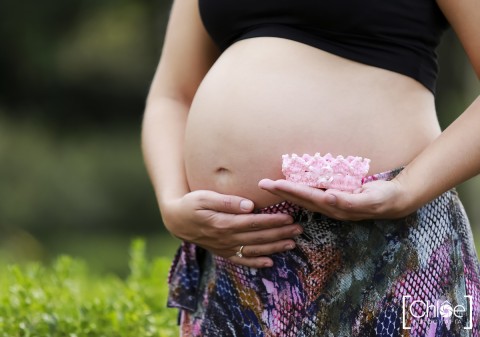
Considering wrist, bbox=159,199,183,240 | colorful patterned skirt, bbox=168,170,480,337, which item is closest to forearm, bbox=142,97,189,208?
wrist, bbox=159,199,183,240

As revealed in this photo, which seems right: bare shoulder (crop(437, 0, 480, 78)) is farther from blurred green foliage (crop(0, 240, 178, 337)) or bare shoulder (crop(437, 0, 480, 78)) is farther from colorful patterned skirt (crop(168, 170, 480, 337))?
blurred green foliage (crop(0, 240, 178, 337))

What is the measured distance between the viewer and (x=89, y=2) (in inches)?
588

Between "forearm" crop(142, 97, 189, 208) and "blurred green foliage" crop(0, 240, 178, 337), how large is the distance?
73cm

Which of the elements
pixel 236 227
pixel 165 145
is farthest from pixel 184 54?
pixel 236 227

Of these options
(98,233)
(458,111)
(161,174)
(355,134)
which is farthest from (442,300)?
(98,233)

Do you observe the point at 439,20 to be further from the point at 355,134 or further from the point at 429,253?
the point at 429,253

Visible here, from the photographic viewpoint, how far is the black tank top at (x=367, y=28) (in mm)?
1966

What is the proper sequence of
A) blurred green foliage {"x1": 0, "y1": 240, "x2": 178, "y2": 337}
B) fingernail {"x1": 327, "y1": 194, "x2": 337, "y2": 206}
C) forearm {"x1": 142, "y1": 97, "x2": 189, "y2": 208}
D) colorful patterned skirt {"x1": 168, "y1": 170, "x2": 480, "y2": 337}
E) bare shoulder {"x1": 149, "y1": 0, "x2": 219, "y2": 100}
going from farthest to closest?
blurred green foliage {"x1": 0, "y1": 240, "x2": 178, "y2": 337} < bare shoulder {"x1": 149, "y1": 0, "x2": 219, "y2": 100} < forearm {"x1": 142, "y1": 97, "x2": 189, "y2": 208} < colorful patterned skirt {"x1": 168, "y1": 170, "x2": 480, "y2": 337} < fingernail {"x1": 327, "y1": 194, "x2": 337, "y2": 206}

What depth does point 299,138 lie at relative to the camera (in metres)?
1.94

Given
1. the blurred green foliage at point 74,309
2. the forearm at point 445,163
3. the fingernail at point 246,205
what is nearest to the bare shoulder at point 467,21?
the forearm at point 445,163

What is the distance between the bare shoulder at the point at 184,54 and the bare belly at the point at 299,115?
0.33 metres

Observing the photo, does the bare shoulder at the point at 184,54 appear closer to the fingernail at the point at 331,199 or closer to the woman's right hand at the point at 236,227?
the woman's right hand at the point at 236,227

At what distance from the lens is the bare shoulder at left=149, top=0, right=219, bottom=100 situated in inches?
93.3

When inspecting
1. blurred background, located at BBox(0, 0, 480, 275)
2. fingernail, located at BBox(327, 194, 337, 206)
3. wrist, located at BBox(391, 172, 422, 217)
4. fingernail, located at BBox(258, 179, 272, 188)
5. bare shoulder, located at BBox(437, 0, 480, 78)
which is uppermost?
blurred background, located at BBox(0, 0, 480, 275)
